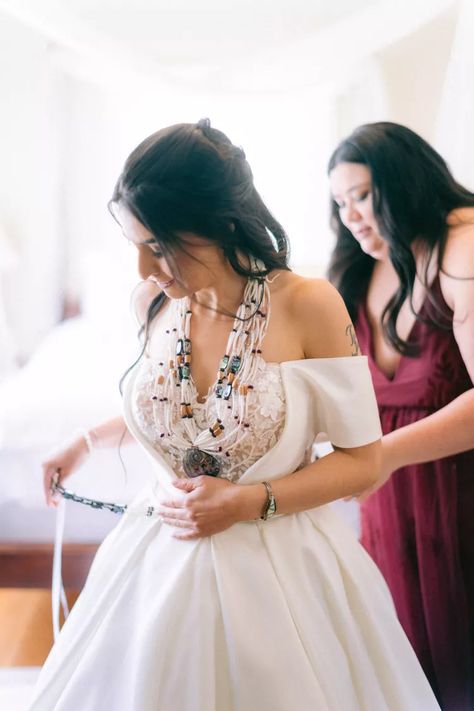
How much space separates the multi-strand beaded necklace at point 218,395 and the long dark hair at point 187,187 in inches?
4.2

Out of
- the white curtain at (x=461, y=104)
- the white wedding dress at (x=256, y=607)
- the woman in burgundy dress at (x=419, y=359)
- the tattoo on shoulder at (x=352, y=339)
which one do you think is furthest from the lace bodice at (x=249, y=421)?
the white curtain at (x=461, y=104)

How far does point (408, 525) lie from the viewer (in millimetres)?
1170

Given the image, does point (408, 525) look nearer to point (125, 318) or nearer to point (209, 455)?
point (209, 455)

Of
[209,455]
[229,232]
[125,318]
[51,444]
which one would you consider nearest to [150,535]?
[209,455]

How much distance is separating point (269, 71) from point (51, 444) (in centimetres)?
114

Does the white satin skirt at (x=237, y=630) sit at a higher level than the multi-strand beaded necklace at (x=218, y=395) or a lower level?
lower

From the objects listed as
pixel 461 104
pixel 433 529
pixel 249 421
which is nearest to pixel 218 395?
pixel 249 421

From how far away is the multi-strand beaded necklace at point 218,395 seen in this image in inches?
32.5

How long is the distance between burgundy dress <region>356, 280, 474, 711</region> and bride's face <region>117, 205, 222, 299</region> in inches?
17.2

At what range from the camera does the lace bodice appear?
0.82 meters

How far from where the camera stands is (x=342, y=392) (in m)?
0.84

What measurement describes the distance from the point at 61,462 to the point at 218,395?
34 centimetres

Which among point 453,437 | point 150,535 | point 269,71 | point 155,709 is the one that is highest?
point 269,71

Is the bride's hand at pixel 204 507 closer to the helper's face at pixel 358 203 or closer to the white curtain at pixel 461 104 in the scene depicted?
the helper's face at pixel 358 203
